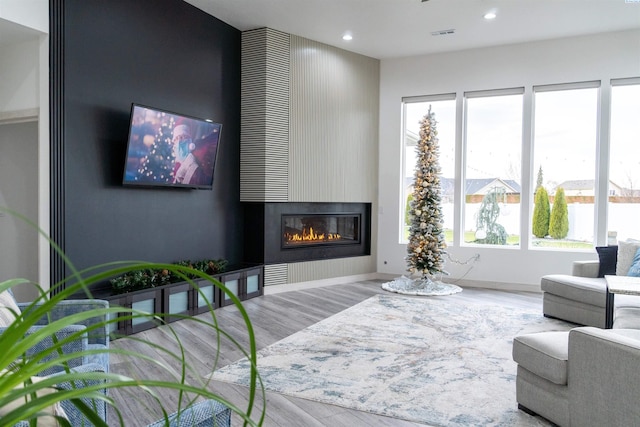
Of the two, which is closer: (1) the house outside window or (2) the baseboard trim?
(1) the house outside window

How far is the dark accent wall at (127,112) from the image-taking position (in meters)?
4.10

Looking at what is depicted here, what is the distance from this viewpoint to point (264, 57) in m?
6.14

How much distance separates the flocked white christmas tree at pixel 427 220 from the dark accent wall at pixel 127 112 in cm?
260

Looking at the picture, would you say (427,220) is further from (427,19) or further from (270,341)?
(270,341)

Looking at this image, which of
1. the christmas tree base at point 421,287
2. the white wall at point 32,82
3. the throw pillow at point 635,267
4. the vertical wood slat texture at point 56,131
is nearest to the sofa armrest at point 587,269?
the throw pillow at point 635,267

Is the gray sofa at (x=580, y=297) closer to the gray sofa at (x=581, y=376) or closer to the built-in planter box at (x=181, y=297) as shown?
the gray sofa at (x=581, y=376)

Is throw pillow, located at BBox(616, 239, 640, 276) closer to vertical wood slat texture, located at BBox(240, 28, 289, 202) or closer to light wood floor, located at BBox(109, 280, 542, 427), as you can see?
light wood floor, located at BBox(109, 280, 542, 427)

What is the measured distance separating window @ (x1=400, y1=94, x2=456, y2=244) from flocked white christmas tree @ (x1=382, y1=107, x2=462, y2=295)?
370 mm

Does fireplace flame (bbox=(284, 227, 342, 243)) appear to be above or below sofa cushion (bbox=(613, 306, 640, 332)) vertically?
above

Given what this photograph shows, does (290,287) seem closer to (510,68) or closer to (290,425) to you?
(290,425)

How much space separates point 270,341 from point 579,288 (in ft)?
10.2

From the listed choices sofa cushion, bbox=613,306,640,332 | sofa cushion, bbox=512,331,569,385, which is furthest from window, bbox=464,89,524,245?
sofa cushion, bbox=512,331,569,385

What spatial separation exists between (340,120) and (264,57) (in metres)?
1.53

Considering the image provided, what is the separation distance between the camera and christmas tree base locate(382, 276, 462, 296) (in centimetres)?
630
